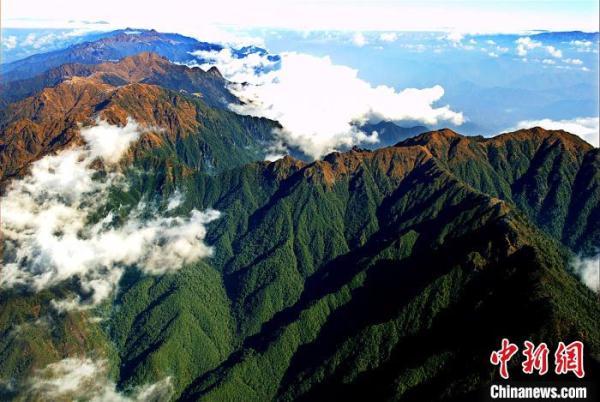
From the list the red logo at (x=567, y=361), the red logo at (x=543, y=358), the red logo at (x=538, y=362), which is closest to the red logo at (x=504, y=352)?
the red logo at (x=543, y=358)

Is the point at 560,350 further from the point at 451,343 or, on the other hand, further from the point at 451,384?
the point at 451,343

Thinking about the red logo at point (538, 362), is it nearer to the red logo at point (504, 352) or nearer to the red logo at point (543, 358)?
the red logo at point (543, 358)

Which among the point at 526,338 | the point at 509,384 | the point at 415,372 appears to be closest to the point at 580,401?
the point at 509,384

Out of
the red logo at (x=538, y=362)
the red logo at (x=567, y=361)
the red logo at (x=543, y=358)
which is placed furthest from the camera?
the red logo at (x=538, y=362)

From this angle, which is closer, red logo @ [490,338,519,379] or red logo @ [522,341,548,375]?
red logo @ [522,341,548,375]

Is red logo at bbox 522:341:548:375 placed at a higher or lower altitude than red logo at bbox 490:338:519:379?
higher

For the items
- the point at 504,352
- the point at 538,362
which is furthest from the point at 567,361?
the point at 504,352

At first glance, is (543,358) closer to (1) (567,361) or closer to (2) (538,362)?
(2) (538,362)


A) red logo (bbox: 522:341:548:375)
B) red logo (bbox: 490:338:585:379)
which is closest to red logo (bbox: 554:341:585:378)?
red logo (bbox: 490:338:585:379)

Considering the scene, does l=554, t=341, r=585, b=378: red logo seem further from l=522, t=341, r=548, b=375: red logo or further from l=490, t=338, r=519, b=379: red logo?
l=490, t=338, r=519, b=379: red logo

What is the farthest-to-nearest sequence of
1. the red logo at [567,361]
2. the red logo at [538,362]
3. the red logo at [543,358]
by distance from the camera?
the red logo at [538,362]
the red logo at [543,358]
the red logo at [567,361]

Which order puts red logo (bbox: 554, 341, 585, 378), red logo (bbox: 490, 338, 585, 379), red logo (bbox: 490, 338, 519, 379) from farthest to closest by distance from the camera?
red logo (bbox: 490, 338, 519, 379)
red logo (bbox: 490, 338, 585, 379)
red logo (bbox: 554, 341, 585, 378)
